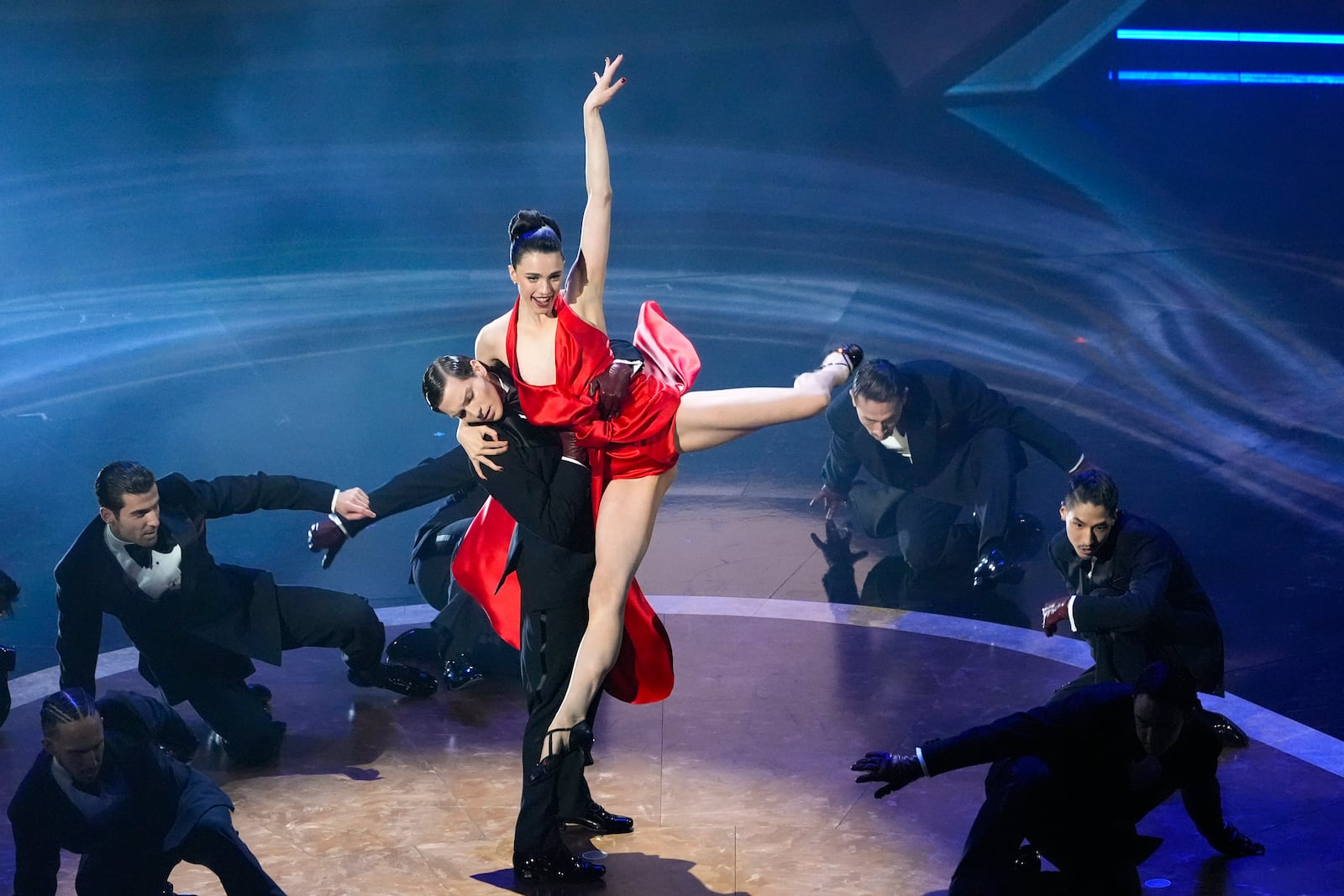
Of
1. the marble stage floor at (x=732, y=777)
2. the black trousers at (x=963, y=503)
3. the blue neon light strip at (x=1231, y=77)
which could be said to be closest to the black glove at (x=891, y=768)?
the marble stage floor at (x=732, y=777)

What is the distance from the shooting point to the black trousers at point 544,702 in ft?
12.6

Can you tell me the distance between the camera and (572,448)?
4.04 metres

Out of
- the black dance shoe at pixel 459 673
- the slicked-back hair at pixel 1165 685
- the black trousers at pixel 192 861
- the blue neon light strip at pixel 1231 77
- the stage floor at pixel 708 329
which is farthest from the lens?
the blue neon light strip at pixel 1231 77

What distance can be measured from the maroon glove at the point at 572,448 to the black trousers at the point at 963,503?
2.30 meters

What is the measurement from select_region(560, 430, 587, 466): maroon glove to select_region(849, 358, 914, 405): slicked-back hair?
1.86 m

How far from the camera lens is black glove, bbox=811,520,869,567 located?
605 cm

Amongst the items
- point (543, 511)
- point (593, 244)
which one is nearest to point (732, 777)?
point (543, 511)

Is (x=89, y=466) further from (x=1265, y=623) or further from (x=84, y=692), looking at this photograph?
(x=1265, y=623)

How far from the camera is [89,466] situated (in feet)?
23.2

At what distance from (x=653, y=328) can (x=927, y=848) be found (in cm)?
175

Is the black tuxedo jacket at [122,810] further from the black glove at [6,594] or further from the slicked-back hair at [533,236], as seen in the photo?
the slicked-back hair at [533,236]

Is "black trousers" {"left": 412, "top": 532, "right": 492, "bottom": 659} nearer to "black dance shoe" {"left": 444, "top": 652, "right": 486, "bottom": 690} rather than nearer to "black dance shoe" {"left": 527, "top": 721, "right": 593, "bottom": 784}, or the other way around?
"black dance shoe" {"left": 444, "top": 652, "right": 486, "bottom": 690}

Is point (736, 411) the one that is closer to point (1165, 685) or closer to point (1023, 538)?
point (1165, 685)

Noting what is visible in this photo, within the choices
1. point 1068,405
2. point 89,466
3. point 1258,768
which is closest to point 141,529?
point 89,466
